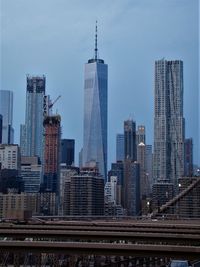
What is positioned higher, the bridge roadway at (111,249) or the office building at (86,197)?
the office building at (86,197)

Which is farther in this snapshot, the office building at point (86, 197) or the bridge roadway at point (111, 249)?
the office building at point (86, 197)

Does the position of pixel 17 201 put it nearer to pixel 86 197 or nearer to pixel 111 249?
pixel 86 197

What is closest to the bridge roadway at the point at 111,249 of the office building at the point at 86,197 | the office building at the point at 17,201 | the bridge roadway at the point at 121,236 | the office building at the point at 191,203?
the bridge roadway at the point at 121,236

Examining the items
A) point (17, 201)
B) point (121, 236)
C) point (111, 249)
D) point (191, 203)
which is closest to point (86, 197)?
point (17, 201)

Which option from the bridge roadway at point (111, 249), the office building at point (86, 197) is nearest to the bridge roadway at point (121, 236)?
the bridge roadway at point (111, 249)

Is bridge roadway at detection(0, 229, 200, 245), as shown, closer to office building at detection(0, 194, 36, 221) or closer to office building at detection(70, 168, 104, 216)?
office building at detection(0, 194, 36, 221)

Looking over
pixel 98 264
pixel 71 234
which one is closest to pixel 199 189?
pixel 98 264

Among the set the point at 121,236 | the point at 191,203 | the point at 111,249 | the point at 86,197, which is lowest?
the point at 121,236

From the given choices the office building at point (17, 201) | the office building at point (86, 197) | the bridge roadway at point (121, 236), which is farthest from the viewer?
the office building at point (86, 197)

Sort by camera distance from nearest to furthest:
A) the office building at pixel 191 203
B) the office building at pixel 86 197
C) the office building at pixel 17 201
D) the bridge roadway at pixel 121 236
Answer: the bridge roadway at pixel 121 236, the office building at pixel 191 203, the office building at pixel 17 201, the office building at pixel 86 197

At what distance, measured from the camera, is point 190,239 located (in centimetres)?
4494

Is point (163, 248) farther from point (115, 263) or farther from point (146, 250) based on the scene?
point (115, 263)

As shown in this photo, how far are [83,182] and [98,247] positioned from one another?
162 meters

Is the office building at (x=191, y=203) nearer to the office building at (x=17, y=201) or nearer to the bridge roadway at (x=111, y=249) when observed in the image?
the office building at (x=17, y=201)
